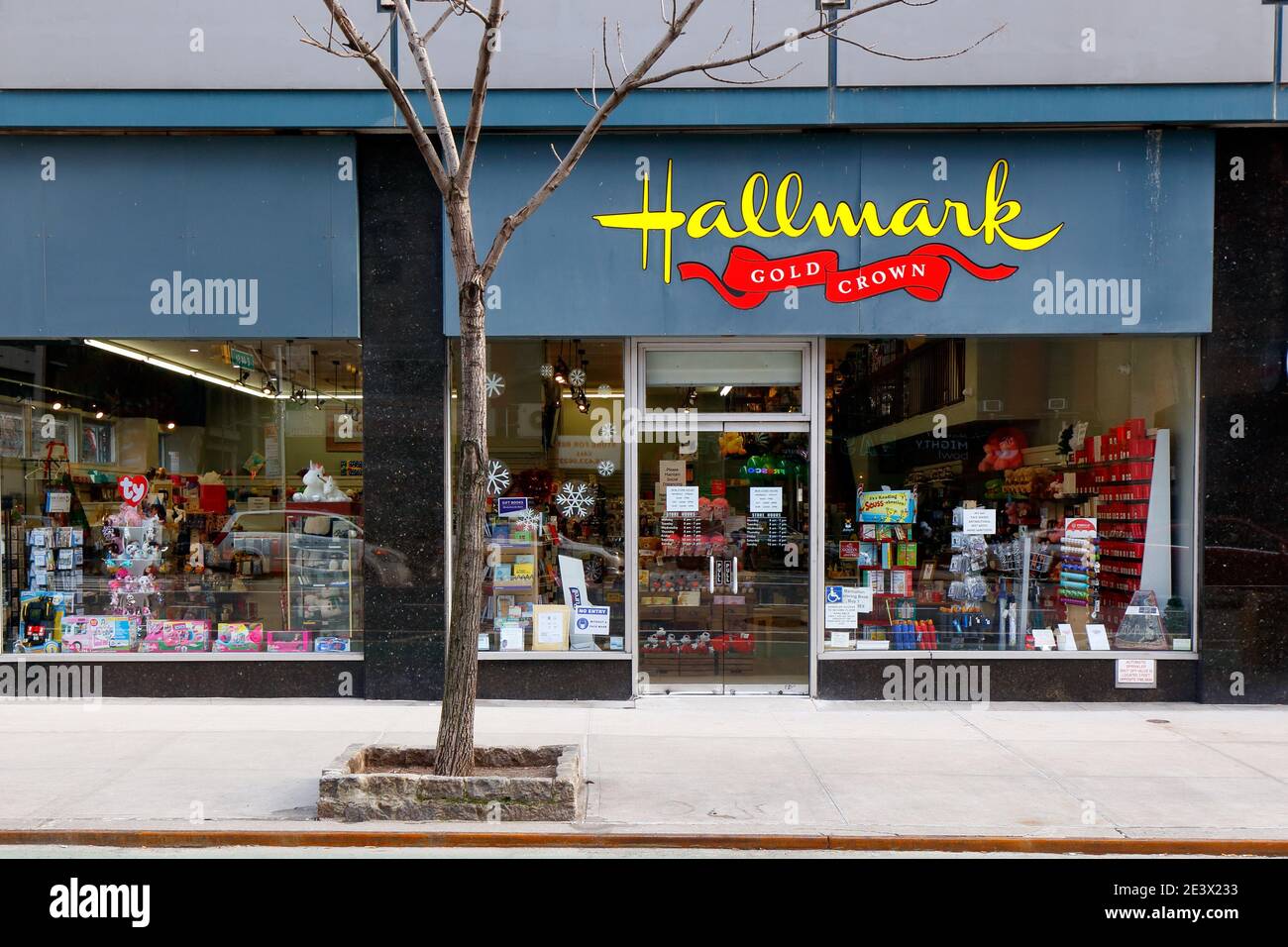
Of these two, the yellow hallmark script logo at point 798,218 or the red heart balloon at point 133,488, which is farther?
the red heart balloon at point 133,488

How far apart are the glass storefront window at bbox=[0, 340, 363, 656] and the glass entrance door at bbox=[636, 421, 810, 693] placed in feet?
9.42

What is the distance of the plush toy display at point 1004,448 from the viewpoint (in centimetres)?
979

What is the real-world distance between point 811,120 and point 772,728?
17.9 feet

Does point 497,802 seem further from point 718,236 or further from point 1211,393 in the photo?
point 1211,393

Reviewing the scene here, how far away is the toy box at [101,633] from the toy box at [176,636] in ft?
0.47

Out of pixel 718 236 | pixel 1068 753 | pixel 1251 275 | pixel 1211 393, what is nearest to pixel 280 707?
pixel 718 236

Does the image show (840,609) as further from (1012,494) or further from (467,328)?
(467,328)

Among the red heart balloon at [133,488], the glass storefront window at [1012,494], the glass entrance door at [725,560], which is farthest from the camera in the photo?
the red heart balloon at [133,488]

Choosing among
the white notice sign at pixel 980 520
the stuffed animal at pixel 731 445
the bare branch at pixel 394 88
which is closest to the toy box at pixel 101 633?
the stuffed animal at pixel 731 445

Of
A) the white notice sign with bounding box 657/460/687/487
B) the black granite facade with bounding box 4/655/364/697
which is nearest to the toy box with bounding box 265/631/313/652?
the black granite facade with bounding box 4/655/364/697

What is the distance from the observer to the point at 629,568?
9680 millimetres

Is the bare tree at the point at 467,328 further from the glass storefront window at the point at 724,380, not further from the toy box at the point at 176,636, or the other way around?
the toy box at the point at 176,636

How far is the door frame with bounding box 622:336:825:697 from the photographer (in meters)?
9.67

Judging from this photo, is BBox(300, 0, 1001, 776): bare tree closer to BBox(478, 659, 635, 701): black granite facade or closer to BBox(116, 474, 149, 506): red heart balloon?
Answer: BBox(478, 659, 635, 701): black granite facade
